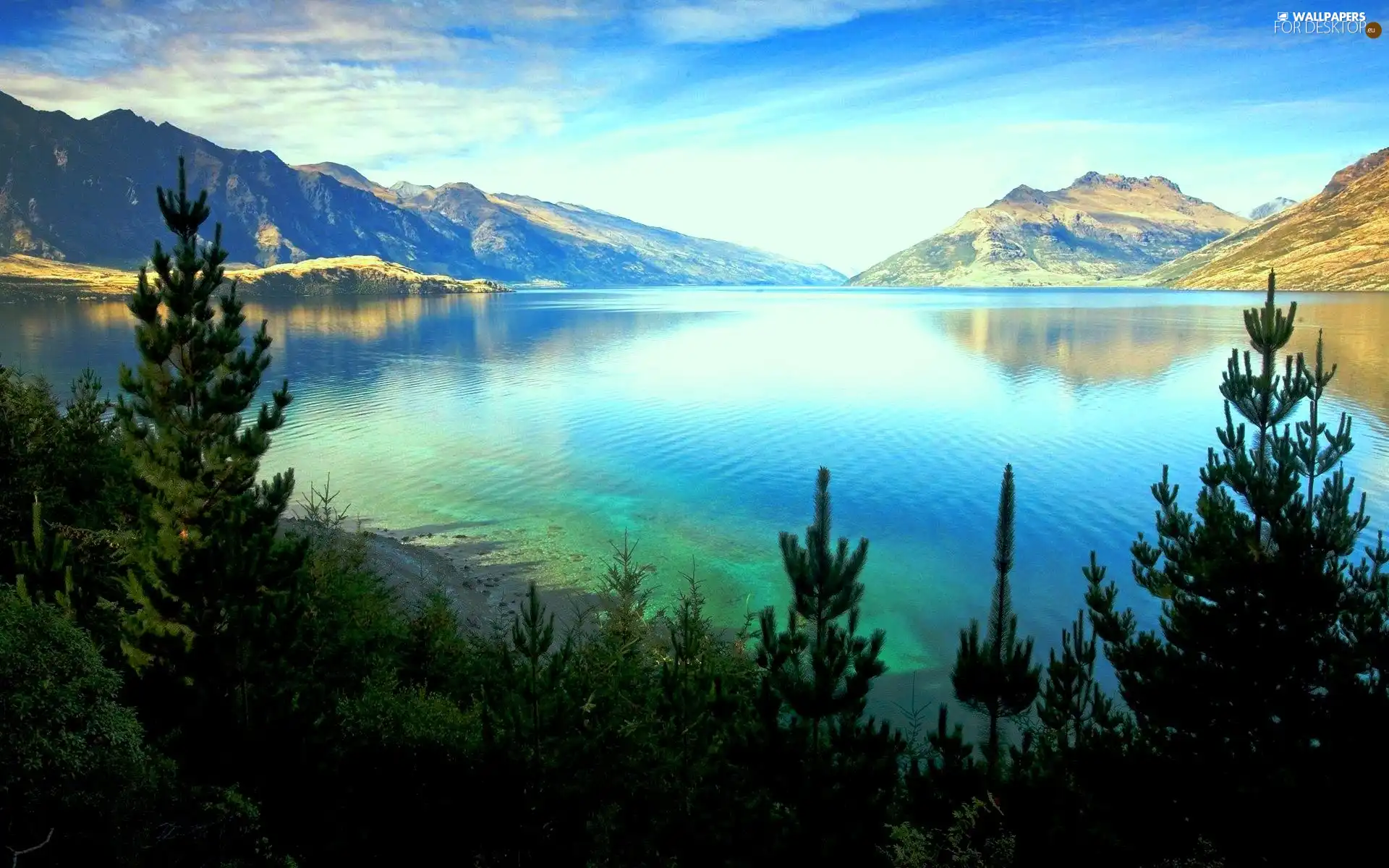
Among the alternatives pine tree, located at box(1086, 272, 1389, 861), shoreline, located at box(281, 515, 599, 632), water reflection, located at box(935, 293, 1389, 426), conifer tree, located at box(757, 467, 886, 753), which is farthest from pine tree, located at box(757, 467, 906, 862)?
water reflection, located at box(935, 293, 1389, 426)

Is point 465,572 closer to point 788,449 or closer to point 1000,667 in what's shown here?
point 1000,667

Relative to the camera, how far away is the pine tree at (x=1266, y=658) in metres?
12.8

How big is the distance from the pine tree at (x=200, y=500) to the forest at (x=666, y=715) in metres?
0.08

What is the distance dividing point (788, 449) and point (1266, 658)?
45838 mm

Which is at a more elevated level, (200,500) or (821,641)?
(200,500)

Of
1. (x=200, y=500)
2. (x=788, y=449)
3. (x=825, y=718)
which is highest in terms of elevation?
(x=200, y=500)

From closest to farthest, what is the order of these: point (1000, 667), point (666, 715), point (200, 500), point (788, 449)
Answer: point (1000, 667)
point (666, 715)
point (200, 500)
point (788, 449)

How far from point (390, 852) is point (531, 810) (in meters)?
2.93

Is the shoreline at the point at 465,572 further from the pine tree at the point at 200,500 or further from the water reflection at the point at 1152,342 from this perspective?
the water reflection at the point at 1152,342

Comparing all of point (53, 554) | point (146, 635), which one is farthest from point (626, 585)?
point (53, 554)

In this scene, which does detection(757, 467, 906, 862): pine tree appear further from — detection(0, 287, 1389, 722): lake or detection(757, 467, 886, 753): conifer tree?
detection(0, 287, 1389, 722): lake

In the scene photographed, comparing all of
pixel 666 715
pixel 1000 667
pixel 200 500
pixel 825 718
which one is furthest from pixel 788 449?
pixel 825 718

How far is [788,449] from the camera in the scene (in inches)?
2366

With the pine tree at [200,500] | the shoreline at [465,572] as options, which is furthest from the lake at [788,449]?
the pine tree at [200,500]
